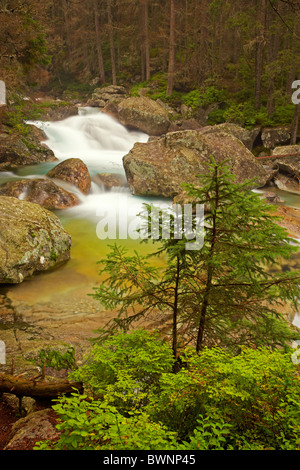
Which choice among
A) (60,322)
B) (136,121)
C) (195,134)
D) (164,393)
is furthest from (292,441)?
(136,121)

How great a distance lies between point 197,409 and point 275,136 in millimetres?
21107

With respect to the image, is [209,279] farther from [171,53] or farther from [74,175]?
[171,53]

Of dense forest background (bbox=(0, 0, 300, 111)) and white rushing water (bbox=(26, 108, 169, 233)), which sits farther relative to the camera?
dense forest background (bbox=(0, 0, 300, 111))

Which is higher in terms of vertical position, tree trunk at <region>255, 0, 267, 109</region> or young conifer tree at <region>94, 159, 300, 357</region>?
tree trunk at <region>255, 0, 267, 109</region>

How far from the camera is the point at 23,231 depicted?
25.6ft

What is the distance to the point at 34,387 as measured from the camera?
3.47 metres

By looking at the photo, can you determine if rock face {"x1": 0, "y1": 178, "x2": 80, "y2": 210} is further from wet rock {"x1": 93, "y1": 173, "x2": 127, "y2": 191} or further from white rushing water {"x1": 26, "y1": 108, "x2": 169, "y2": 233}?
wet rock {"x1": 93, "y1": 173, "x2": 127, "y2": 191}

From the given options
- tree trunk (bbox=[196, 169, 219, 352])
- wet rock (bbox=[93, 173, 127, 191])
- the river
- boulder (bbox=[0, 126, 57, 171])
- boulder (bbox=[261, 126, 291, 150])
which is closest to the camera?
tree trunk (bbox=[196, 169, 219, 352])

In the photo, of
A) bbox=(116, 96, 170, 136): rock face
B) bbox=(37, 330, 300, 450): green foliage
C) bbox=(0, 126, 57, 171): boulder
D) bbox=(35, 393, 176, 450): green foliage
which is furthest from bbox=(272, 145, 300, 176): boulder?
bbox=(35, 393, 176, 450): green foliage

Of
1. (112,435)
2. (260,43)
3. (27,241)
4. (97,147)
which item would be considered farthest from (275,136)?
(112,435)

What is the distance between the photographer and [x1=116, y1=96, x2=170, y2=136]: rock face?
945 inches

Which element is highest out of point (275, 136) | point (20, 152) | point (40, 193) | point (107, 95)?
point (107, 95)

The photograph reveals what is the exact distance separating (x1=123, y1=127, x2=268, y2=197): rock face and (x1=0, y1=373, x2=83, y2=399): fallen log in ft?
35.6
